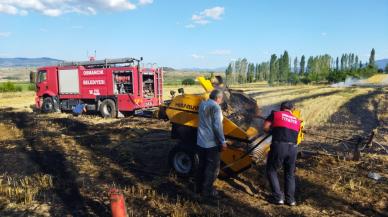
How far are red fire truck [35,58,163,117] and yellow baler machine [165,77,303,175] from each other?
384 inches

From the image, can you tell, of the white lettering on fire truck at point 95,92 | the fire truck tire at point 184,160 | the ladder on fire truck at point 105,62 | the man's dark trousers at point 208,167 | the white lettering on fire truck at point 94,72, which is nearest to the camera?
the man's dark trousers at point 208,167

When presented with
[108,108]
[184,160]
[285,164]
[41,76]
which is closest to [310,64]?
[41,76]

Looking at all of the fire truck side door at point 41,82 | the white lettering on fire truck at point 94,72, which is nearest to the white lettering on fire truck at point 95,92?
the white lettering on fire truck at point 94,72

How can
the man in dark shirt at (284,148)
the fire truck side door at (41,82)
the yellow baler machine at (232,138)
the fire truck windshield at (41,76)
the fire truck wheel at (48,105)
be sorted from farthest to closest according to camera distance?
1. the fire truck windshield at (41,76)
2. the fire truck side door at (41,82)
3. the fire truck wheel at (48,105)
4. the yellow baler machine at (232,138)
5. the man in dark shirt at (284,148)

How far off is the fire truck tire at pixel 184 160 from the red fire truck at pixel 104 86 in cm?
1004

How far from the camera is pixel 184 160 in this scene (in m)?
7.48

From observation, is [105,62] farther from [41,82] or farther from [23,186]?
[23,186]

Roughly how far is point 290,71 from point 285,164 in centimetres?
7957

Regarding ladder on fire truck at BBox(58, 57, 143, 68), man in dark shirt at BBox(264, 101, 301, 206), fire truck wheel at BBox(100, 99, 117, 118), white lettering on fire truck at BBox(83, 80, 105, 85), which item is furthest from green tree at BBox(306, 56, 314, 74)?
man in dark shirt at BBox(264, 101, 301, 206)

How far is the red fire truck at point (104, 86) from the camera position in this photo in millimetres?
17422

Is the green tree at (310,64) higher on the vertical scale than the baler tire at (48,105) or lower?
higher

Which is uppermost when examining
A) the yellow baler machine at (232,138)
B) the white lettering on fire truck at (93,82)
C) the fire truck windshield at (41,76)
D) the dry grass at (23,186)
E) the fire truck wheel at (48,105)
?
the fire truck windshield at (41,76)

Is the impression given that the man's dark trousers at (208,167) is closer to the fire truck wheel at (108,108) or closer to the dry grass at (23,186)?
the dry grass at (23,186)

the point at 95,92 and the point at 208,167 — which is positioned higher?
the point at 95,92
